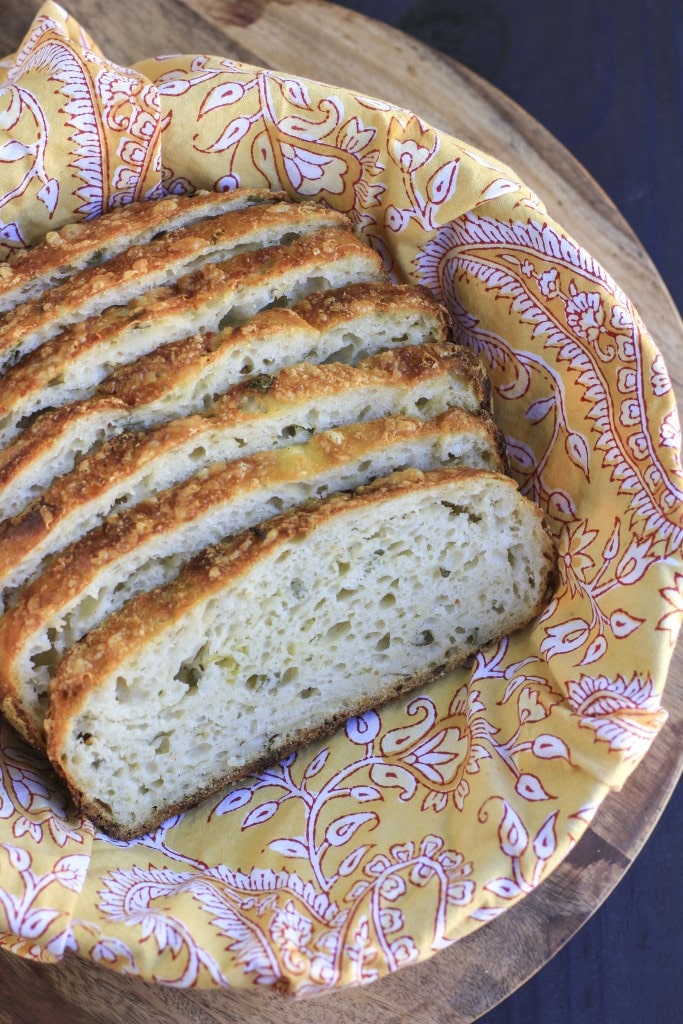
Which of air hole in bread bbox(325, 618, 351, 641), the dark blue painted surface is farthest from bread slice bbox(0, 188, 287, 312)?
the dark blue painted surface

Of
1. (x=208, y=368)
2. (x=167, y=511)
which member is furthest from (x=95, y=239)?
(x=167, y=511)

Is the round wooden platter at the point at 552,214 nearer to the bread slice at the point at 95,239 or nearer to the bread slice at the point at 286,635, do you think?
the bread slice at the point at 286,635

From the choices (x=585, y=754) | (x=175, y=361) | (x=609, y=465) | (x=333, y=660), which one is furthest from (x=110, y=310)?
(x=585, y=754)

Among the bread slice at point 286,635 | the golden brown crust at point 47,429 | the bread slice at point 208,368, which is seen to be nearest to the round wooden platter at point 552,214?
the bread slice at point 286,635

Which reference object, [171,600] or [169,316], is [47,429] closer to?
[169,316]

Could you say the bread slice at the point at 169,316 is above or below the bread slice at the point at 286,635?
above

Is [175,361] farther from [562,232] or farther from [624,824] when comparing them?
[624,824]
